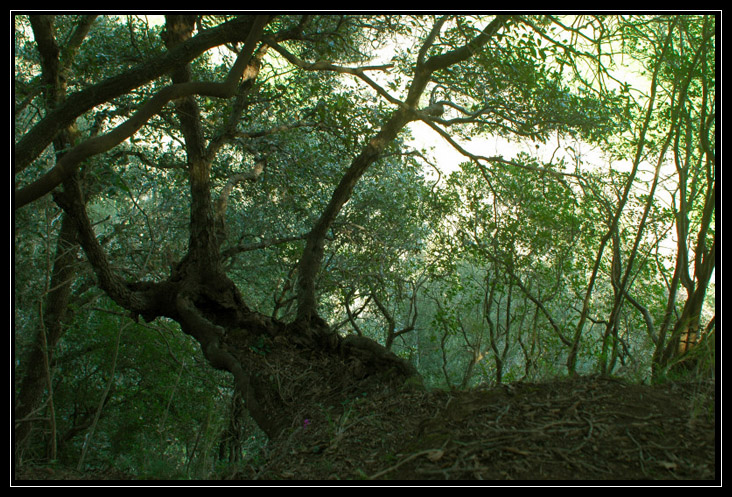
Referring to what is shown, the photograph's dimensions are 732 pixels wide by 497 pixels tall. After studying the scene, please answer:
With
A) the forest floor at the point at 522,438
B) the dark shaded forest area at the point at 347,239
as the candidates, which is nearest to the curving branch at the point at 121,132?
the dark shaded forest area at the point at 347,239

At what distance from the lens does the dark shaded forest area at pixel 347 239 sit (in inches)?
114

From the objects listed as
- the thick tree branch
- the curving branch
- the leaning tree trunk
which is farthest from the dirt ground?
the thick tree branch

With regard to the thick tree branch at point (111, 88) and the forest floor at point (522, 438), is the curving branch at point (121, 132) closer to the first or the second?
the thick tree branch at point (111, 88)

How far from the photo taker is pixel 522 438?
8.23 ft

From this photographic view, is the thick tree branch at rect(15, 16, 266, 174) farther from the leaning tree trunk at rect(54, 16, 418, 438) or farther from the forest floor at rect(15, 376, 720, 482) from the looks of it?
the forest floor at rect(15, 376, 720, 482)

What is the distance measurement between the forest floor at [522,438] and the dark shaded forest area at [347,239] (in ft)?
0.05

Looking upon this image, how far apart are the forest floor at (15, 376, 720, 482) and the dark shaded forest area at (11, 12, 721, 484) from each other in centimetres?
2

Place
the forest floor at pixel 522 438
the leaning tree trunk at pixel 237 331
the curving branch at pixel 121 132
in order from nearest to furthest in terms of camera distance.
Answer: the forest floor at pixel 522 438 → the curving branch at pixel 121 132 → the leaning tree trunk at pixel 237 331

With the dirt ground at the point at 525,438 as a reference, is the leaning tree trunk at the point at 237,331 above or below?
above

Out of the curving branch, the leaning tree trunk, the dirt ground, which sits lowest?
the dirt ground

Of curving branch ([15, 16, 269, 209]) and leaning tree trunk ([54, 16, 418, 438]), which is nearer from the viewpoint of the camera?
curving branch ([15, 16, 269, 209])

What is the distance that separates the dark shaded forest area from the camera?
9.48 ft

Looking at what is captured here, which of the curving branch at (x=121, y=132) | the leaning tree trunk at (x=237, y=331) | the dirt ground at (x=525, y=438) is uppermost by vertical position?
the curving branch at (x=121, y=132)
